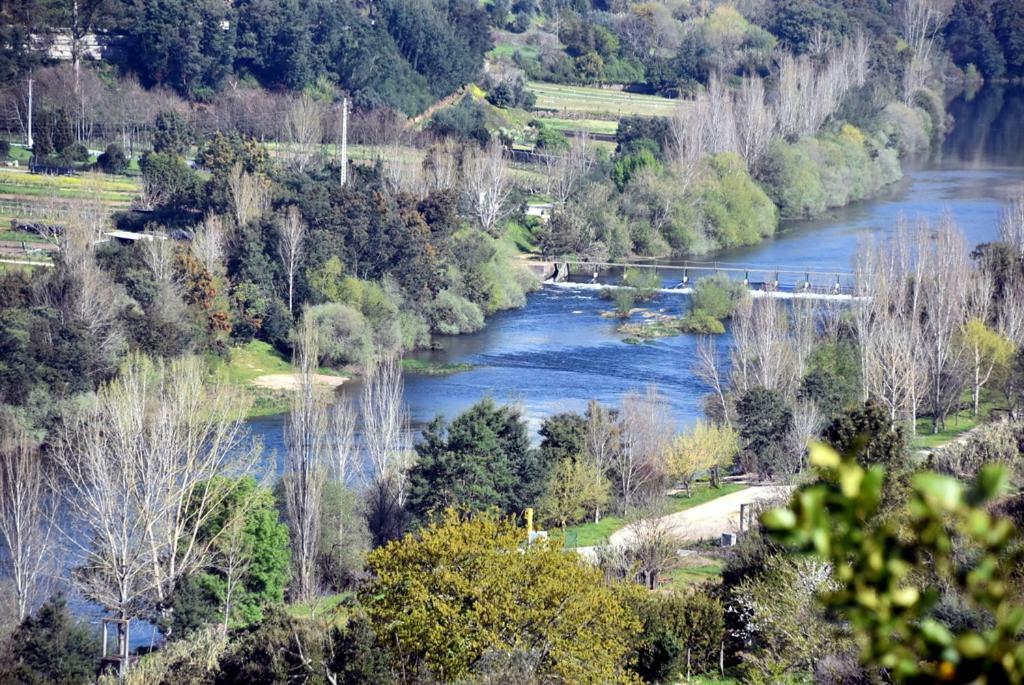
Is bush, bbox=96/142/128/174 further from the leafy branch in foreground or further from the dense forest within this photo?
the leafy branch in foreground

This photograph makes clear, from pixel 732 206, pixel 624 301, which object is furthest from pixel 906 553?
pixel 732 206

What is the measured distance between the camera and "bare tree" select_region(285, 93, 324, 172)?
5409cm

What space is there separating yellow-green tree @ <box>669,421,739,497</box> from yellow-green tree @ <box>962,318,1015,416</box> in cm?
752

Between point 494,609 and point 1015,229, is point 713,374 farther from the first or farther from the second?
point 494,609

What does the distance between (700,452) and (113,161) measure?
29.6 meters

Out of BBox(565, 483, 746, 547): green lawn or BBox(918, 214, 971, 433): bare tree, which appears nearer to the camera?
BBox(565, 483, 746, 547): green lawn

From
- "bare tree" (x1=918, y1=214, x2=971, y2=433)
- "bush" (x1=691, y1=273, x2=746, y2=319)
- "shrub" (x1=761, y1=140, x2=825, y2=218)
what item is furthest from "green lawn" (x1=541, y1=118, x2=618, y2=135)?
"bare tree" (x1=918, y1=214, x2=971, y2=433)

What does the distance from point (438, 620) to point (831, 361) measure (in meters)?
20.6

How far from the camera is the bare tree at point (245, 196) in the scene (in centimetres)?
4241

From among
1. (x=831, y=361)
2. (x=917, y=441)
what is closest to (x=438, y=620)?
(x=917, y=441)

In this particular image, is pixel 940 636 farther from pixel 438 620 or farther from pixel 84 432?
pixel 84 432

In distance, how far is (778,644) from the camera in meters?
16.0

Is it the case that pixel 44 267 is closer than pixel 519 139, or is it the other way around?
pixel 44 267

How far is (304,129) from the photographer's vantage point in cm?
5550
